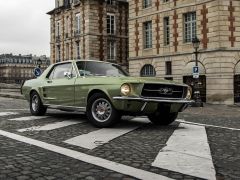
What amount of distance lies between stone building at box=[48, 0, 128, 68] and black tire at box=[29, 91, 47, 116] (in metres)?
30.2

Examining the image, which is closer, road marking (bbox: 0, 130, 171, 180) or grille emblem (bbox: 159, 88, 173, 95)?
road marking (bbox: 0, 130, 171, 180)

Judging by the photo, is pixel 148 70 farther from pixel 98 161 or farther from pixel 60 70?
pixel 98 161

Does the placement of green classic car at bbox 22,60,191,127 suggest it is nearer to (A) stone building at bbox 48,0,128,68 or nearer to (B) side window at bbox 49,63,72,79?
(B) side window at bbox 49,63,72,79

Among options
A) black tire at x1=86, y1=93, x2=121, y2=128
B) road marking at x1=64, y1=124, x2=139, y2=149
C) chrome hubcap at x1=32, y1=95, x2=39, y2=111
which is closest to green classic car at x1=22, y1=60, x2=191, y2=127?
black tire at x1=86, y1=93, x2=121, y2=128

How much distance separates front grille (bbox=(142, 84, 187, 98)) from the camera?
299 inches

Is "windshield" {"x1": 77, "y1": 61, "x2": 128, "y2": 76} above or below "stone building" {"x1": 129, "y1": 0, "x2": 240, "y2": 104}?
below

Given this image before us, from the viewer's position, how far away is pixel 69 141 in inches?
240

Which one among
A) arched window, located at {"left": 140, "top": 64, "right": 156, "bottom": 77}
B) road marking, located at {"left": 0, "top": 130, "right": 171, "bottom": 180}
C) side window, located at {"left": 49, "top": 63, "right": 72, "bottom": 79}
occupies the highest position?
arched window, located at {"left": 140, "top": 64, "right": 156, "bottom": 77}

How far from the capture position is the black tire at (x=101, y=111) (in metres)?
7.70

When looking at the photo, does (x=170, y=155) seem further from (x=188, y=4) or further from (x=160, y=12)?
(x=160, y=12)

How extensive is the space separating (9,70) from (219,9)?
12853cm

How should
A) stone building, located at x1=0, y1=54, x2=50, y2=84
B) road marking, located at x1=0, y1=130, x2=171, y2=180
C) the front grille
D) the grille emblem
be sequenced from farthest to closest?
stone building, located at x1=0, y1=54, x2=50, y2=84 < the grille emblem < the front grille < road marking, located at x1=0, y1=130, x2=171, y2=180

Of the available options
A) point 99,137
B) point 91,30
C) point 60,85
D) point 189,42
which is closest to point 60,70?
point 60,85

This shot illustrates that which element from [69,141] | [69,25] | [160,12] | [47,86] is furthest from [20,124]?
[69,25]
